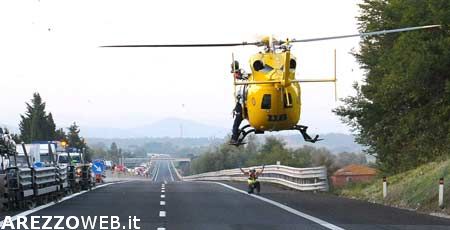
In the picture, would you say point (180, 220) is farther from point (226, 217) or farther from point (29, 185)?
point (29, 185)

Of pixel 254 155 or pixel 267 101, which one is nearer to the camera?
pixel 267 101

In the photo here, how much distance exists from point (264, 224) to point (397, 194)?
9.47 meters

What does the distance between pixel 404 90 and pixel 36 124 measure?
83.5 m

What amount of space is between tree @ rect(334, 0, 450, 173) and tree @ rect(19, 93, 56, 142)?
238 feet

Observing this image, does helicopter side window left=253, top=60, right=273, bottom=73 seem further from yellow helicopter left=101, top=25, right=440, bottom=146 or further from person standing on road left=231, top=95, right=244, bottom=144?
person standing on road left=231, top=95, right=244, bottom=144

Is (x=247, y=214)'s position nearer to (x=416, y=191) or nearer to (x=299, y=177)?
(x=416, y=191)

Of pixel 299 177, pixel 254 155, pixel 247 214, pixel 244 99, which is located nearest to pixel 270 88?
pixel 244 99

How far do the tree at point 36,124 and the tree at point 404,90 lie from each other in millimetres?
72535

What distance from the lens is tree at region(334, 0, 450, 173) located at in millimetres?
32625

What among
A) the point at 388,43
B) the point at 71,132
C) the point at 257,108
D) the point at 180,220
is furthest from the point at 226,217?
the point at 71,132

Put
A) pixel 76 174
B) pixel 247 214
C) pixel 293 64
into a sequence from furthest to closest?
pixel 76 174
pixel 293 64
pixel 247 214

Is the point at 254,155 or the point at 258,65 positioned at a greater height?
the point at 258,65

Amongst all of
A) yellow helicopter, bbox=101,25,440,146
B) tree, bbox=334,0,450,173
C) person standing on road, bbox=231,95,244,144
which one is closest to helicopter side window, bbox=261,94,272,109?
yellow helicopter, bbox=101,25,440,146

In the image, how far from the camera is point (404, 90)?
1438 inches
